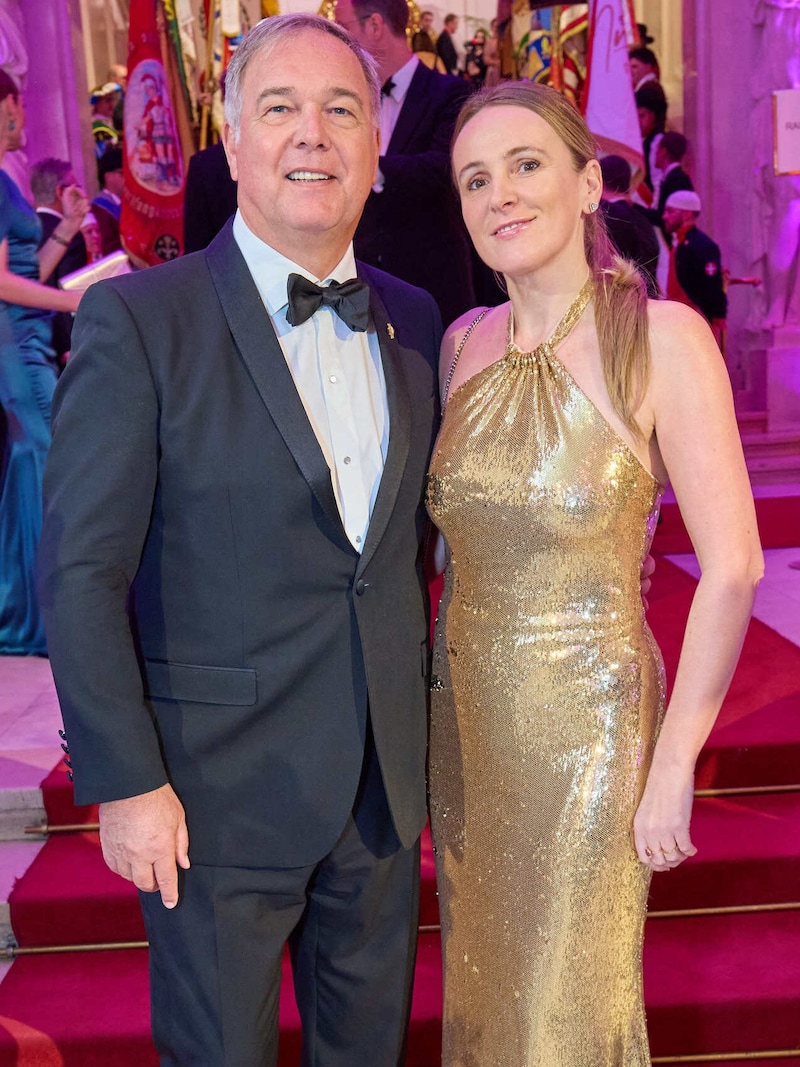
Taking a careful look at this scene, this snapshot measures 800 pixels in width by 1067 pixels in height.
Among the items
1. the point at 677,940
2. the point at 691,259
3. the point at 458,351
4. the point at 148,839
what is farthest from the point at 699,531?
the point at 691,259

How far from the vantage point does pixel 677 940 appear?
9.78 ft

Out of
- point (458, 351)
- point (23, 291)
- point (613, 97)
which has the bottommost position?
point (23, 291)

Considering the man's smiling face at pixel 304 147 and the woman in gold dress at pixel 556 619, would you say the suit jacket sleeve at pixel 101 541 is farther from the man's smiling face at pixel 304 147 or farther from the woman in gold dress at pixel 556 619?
the woman in gold dress at pixel 556 619

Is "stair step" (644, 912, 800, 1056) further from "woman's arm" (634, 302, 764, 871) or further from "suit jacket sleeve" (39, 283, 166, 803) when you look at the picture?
"suit jacket sleeve" (39, 283, 166, 803)

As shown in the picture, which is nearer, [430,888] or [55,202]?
[430,888]

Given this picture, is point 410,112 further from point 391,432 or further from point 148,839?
point 148,839

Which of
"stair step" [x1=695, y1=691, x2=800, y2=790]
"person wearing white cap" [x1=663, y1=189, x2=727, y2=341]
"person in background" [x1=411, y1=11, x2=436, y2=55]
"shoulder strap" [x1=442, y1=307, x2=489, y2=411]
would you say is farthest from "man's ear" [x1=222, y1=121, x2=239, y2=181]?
"person in background" [x1=411, y1=11, x2=436, y2=55]

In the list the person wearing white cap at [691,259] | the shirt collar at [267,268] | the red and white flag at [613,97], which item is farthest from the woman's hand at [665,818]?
the person wearing white cap at [691,259]

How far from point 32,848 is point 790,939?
80.4 inches

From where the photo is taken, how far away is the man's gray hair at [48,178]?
5500 millimetres

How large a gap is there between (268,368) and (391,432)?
0.21m

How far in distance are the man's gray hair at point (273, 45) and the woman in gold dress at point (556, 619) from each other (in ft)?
0.70

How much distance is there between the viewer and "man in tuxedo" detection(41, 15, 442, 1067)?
5.45ft

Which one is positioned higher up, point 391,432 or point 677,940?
point 391,432
